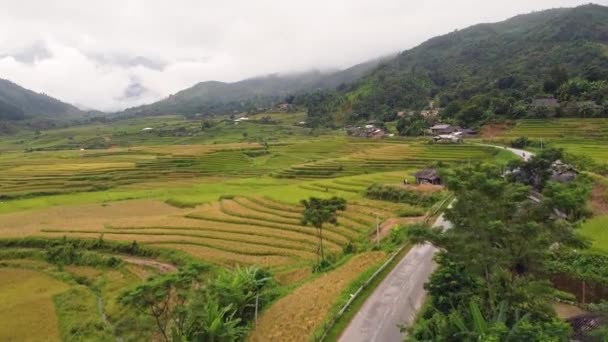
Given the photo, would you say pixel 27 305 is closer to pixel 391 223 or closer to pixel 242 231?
pixel 242 231

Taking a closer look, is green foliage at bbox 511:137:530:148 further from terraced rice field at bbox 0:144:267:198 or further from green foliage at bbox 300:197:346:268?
green foliage at bbox 300:197:346:268

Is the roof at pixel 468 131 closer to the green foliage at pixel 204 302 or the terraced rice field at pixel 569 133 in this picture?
the terraced rice field at pixel 569 133

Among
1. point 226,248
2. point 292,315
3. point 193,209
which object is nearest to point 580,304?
point 292,315

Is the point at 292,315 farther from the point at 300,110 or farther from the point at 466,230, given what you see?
the point at 300,110

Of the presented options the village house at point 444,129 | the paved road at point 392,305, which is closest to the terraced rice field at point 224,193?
the village house at point 444,129

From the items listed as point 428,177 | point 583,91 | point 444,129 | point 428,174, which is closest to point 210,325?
point 428,177
